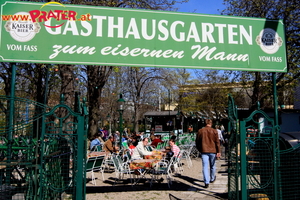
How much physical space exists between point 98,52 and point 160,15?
4.97 ft

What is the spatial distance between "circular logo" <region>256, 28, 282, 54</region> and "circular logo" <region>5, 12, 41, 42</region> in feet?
15.0

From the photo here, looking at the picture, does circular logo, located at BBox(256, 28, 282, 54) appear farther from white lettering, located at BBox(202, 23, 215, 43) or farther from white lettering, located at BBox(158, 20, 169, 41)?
white lettering, located at BBox(158, 20, 169, 41)

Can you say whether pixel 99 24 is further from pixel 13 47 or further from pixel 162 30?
pixel 13 47

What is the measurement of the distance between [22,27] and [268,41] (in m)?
5.03

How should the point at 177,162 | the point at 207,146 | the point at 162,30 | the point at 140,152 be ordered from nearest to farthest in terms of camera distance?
the point at 162,30 → the point at 207,146 → the point at 140,152 → the point at 177,162

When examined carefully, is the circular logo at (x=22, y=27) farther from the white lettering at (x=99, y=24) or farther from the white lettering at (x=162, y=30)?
the white lettering at (x=162, y=30)

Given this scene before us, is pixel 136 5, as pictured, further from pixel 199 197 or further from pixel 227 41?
pixel 199 197

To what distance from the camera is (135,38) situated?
596cm

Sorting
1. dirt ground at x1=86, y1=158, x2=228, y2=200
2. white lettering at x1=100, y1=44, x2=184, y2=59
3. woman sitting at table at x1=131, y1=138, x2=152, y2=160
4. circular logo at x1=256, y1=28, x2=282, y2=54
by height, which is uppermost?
circular logo at x1=256, y1=28, x2=282, y2=54

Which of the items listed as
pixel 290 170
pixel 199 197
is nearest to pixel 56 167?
pixel 199 197

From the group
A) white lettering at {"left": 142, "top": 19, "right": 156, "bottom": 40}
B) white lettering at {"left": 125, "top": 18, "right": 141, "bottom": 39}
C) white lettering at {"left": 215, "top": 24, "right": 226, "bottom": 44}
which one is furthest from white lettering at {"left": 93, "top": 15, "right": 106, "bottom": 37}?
white lettering at {"left": 215, "top": 24, "right": 226, "bottom": 44}

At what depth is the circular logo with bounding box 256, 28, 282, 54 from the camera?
6.39 m

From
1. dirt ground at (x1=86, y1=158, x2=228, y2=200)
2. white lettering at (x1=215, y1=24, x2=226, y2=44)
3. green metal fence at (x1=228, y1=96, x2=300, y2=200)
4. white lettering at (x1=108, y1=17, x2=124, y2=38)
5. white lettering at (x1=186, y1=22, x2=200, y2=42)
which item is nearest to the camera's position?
green metal fence at (x1=228, y1=96, x2=300, y2=200)

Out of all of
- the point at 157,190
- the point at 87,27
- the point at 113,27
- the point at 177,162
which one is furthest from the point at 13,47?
the point at 177,162
